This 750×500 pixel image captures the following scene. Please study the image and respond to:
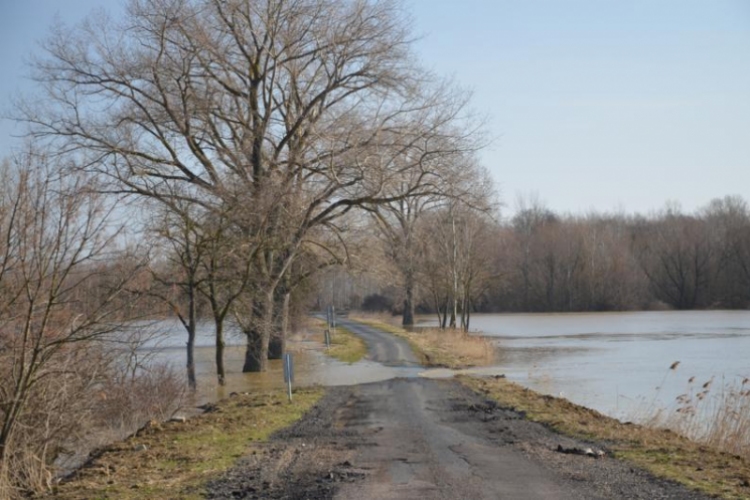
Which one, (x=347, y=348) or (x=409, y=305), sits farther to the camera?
(x=409, y=305)

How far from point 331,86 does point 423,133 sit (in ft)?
11.7

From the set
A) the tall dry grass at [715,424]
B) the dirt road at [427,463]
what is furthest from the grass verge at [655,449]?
the tall dry grass at [715,424]

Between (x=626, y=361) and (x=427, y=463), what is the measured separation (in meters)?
24.9

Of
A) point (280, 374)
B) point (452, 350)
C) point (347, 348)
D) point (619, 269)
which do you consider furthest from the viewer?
point (619, 269)

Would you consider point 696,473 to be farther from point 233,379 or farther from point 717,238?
point 717,238

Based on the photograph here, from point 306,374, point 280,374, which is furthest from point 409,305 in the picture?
point 280,374

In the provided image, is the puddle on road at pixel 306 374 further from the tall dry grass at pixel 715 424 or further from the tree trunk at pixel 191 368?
the tall dry grass at pixel 715 424

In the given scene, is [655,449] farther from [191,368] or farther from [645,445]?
[191,368]

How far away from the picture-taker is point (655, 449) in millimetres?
12336

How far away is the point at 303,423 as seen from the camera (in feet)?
53.0

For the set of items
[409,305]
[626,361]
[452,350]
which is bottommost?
[626,361]

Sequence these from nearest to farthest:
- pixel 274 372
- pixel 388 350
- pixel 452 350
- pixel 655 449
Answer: pixel 655 449, pixel 274 372, pixel 388 350, pixel 452 350

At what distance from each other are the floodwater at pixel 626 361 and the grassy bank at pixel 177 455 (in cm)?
822

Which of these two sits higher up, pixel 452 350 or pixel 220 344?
pixel 220 344
